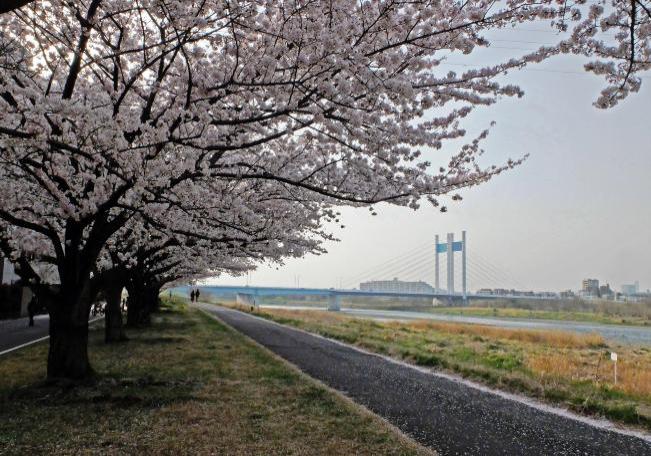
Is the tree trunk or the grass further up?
the tree trunk

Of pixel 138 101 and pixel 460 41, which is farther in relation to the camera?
pixel 138 101

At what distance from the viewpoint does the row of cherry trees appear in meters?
5.96

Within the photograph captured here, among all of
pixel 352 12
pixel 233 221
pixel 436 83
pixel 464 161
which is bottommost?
pixel 233 221

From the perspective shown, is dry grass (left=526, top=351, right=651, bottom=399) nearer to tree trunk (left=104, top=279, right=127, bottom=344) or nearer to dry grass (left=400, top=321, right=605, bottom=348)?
tree trunk (left=104, top=279, right=127, bottom=344)

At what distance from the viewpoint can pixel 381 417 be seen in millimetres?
8617

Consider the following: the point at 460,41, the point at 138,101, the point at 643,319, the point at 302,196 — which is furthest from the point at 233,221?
the point at 643,319

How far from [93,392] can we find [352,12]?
822 cm

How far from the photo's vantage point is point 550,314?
320 feet

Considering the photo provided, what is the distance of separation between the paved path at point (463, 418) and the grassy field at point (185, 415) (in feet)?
2.74

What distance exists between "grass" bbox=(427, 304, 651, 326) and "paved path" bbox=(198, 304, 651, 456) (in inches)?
2968

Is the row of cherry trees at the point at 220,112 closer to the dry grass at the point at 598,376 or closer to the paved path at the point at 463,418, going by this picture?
the paved path at the point at 463,418

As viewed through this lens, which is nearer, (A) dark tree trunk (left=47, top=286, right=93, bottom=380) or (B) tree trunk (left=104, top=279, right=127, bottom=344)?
(A) dark tree trunk (left=47, top=286, right=93, bottom=380)

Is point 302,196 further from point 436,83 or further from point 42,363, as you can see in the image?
point 42,363

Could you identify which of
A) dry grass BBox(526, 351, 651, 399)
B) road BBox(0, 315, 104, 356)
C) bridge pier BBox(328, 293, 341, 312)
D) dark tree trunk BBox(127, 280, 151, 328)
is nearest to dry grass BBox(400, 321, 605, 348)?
dry grass BBox(526, 351, 651, 399)
